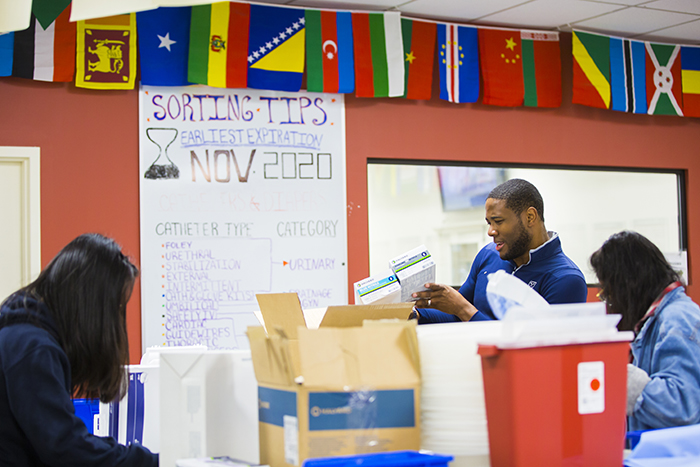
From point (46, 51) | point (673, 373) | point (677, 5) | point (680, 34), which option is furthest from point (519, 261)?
point (680, 34)

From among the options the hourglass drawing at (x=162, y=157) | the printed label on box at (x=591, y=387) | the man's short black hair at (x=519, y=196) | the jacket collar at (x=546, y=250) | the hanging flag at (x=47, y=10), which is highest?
the hanging flag at (x=47, y=10)

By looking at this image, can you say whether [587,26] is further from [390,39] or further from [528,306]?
[528,306]

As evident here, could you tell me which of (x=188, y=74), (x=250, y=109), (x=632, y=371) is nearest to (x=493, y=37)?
(x=250, y=109)

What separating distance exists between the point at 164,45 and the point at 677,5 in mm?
3058

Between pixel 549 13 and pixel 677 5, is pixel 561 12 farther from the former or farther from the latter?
pixel 677 5

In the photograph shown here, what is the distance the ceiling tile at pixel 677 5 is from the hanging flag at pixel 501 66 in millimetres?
812

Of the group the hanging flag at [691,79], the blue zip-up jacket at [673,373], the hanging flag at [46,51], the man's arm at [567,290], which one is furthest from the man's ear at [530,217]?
the hanging flag at [691,79]

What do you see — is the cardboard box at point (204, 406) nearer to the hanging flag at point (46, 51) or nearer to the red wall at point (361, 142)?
the red wall at point (361, 142)

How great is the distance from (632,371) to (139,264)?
2.69 metres

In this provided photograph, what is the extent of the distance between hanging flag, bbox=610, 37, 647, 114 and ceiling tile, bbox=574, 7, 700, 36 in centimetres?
11

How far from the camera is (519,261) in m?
2.59

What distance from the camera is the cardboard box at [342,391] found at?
1.24 metres

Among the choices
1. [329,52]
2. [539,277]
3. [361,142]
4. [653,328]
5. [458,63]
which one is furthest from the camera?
[458,63]

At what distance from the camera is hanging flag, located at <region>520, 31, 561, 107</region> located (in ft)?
14.0
